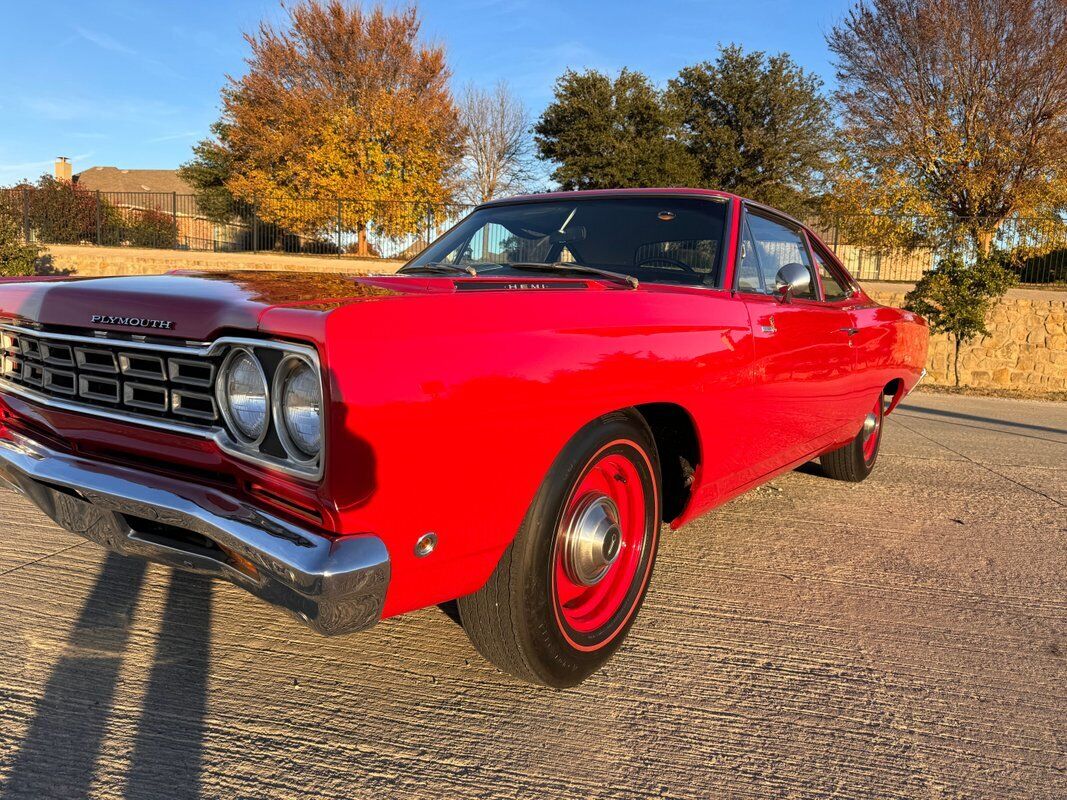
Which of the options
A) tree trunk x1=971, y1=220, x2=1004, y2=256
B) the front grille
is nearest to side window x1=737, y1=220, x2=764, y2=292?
the front grille

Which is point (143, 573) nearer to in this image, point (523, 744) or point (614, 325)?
point (523, 744)

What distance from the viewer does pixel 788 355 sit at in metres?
3.22

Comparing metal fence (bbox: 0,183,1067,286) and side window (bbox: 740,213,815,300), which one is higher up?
metal fence (bbox: 0,183,1067,286)

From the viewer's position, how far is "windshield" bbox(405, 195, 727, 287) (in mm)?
3193

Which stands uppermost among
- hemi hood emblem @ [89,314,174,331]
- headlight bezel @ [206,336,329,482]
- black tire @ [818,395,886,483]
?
hemi hood emblem @ [89,314,174,331]

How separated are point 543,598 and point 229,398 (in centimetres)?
96

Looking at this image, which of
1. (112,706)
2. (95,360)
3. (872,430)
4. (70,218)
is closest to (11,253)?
(70,218)

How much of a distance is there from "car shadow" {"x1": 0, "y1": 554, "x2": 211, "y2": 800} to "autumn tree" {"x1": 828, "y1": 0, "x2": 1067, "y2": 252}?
17435mm

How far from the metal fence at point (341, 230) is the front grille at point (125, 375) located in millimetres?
16117

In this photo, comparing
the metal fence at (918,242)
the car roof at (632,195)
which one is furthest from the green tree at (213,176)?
the car roof at (632,195)

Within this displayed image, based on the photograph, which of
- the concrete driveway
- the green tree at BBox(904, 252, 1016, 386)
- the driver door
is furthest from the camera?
the green tree at BBox(904, 252, 1016, 386)

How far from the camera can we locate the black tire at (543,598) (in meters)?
2.01

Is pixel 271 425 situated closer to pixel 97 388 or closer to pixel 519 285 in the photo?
pixel 97 388

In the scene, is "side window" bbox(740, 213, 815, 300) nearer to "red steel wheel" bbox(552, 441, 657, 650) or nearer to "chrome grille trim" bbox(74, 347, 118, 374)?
"red steel wheel" bbox(552, 441, 657, 650)
